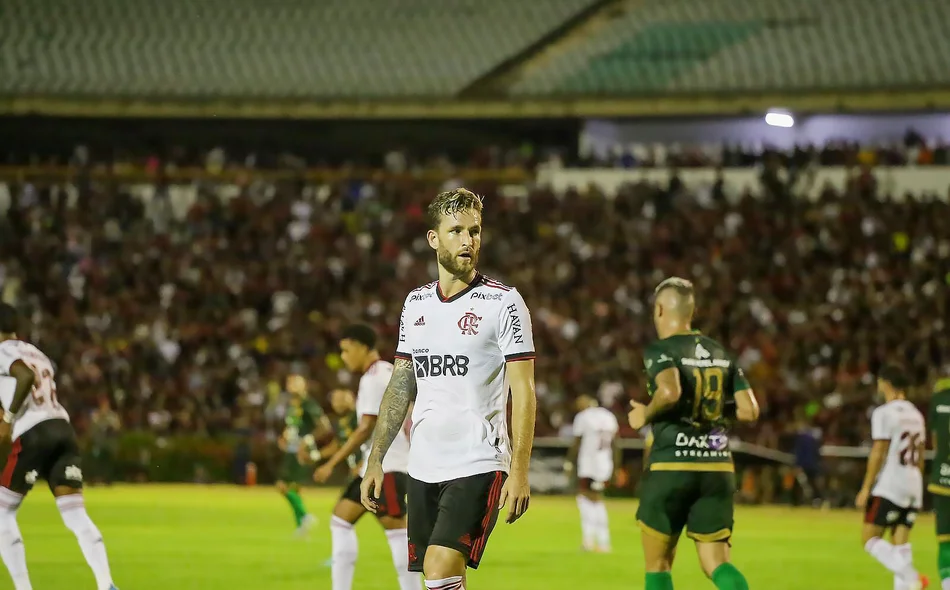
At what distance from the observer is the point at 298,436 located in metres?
20.5

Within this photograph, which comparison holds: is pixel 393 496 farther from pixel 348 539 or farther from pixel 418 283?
pixel 418 283

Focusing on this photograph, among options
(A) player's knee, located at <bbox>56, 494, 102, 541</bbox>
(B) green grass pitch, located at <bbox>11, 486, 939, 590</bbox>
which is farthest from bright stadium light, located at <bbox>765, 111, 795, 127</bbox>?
(A) player's knee, located at <bbox>56, 494, 102, 541</bbox>

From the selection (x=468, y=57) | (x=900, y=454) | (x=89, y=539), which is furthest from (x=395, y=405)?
(x=468, y=57)

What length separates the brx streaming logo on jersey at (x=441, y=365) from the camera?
721cm

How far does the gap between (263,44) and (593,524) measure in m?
24.7

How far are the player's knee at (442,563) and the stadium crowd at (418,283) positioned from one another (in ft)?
74.9

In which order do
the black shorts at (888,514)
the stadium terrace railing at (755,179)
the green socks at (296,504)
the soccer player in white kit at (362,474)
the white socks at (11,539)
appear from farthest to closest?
1. the stadium terrace railing at (755,179)
2. the green socks at (296,504)
3. the black shorts at (888,514)
4. the white socks at (11,539)
5. the soccer player in white kit at (362,474)

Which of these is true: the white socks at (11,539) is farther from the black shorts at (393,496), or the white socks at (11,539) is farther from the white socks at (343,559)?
the black shorts at (393,496)

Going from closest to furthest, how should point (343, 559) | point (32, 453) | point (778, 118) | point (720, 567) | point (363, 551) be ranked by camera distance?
1. point (720, 567)
2. point (343, 559)
3. point (32, 453)
4. point (363, 551)
5. point (778, 118)

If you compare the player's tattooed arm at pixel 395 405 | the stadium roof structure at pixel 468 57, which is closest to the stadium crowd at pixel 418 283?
the stadium roof structure at pixel 468 57

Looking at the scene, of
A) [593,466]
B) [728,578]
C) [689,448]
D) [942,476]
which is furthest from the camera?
[593,466]

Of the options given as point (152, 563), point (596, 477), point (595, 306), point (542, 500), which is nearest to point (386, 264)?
point (595, 306)

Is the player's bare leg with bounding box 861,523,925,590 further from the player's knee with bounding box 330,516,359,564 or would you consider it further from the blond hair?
the blond hair

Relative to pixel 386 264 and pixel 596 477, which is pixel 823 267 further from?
pixel 596 477
